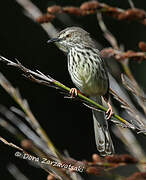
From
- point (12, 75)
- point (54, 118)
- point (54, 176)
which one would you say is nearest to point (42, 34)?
point (12, 75)

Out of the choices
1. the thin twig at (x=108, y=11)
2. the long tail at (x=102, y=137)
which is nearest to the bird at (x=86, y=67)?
the long tail at (x=102, y=137)

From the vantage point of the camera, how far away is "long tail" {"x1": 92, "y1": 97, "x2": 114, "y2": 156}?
321 centimetres

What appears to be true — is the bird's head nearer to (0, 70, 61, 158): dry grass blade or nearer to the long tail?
the long tail

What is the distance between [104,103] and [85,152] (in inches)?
131

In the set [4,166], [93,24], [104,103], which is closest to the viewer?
[104,103]

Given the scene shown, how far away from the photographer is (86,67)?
12.2ft

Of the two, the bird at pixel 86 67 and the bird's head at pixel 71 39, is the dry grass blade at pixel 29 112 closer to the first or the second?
the bird at pixel 86 67

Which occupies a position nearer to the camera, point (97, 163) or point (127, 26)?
point (97, 163)

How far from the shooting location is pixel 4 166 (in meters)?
6.47

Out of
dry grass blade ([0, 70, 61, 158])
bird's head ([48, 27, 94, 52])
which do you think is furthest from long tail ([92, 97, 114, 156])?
dry grass blade ([0, 70, 61, 158])

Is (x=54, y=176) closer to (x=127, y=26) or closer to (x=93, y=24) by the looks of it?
(x=93, y=24)

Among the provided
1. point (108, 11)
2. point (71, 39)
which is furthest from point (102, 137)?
point (108, 11)

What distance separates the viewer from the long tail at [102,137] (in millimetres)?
3215

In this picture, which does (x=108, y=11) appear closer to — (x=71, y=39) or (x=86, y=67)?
(x=86, y=67)
